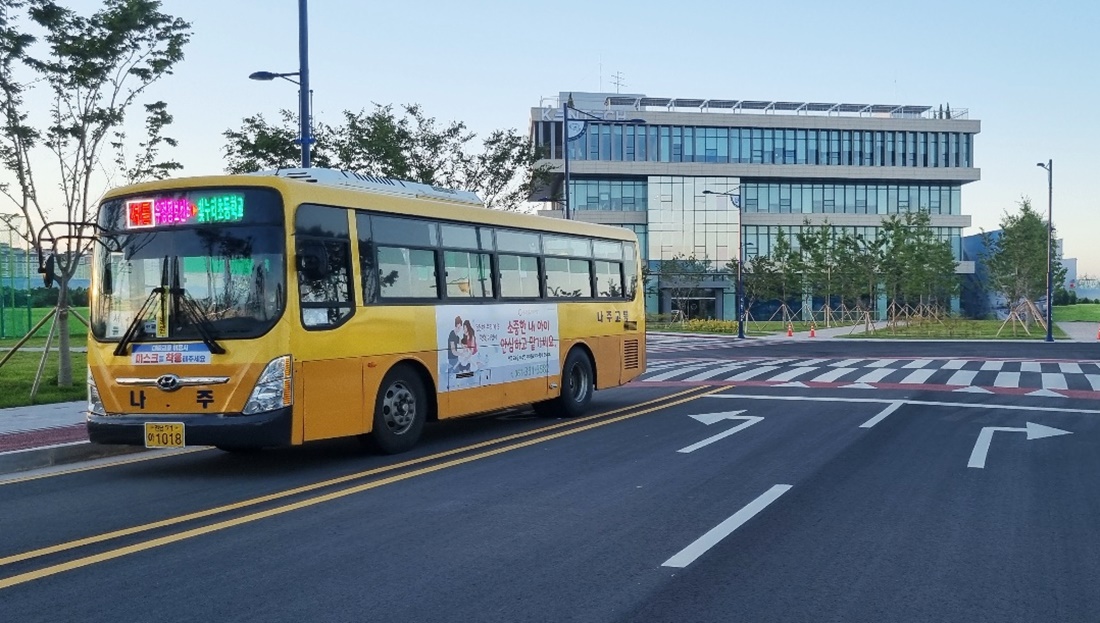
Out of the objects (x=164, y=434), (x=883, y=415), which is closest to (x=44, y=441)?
(x=164, y=434)

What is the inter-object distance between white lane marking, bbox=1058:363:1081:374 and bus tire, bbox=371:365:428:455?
60.3 feet

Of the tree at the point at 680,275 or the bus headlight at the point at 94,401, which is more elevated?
the tree at the point at 680,275

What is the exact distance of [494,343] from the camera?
13.2 meters

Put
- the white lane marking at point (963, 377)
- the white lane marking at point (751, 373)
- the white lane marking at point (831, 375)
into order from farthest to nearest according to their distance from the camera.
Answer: the white lane marking at point (751, 373) → the white lane marking at point (831, 375) → the white lane marking at point (963, 377)

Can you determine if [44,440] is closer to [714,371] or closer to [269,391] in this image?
[269,391]

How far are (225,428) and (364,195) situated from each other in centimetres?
304

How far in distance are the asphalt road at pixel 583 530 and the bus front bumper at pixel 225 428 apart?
0.40m

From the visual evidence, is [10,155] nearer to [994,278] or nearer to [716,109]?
[994,278]

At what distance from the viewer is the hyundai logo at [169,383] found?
9.67 m

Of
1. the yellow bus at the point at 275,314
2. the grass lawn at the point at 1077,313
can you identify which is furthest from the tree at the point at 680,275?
the yellow bus at the point at 275,314

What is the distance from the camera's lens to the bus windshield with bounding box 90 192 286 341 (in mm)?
9688

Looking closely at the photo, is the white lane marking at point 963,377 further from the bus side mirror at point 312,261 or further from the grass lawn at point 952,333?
the grass lawn at point 952,333

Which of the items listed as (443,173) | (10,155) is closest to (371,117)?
(443,173)

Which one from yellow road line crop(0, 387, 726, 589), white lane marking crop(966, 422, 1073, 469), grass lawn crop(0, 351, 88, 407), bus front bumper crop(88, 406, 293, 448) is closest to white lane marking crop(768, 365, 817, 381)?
white lane marking crop(966, 422, 1073, 469)
